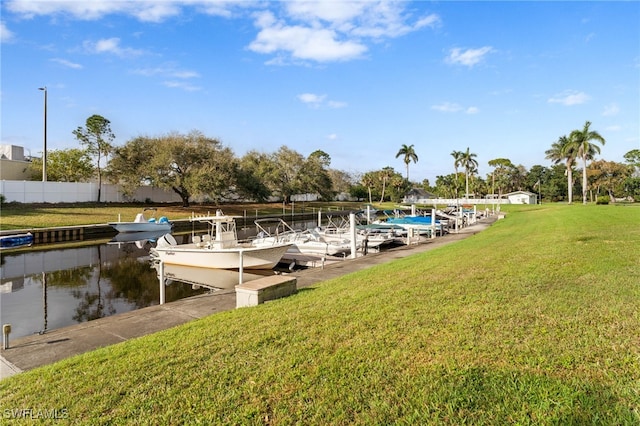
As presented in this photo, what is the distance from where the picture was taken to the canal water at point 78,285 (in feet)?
35.1

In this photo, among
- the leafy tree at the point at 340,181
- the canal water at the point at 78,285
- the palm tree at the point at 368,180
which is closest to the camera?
the canal water at the point at 78,285

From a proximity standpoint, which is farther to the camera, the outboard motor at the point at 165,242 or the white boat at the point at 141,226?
the white boat at the point at 141,226

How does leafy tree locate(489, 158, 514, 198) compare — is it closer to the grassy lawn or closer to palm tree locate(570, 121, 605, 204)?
palm tree locate(570, 121, 605, 204)

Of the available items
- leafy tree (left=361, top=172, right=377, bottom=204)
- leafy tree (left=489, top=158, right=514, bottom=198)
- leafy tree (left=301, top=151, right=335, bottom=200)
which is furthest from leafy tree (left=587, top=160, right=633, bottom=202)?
leafy tree (left=301, top=151, right=335, bottom=200)

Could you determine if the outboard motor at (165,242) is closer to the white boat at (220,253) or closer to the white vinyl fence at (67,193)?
the white boat at (220,253)

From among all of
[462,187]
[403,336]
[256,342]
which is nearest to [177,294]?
[256,342]

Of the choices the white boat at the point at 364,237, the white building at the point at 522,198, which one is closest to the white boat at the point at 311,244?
the white boat at the point at 364,237

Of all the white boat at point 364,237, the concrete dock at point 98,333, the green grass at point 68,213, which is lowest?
the concrete dock at point 98,333

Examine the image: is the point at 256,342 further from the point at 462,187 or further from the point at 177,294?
the point at 462,187

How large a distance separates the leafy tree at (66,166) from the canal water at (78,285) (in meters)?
33.1

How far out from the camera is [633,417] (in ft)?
9.58

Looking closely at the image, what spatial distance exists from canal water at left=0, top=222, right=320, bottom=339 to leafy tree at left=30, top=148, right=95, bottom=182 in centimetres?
3306

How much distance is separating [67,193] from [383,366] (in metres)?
47.9

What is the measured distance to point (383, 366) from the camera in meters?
4.01
